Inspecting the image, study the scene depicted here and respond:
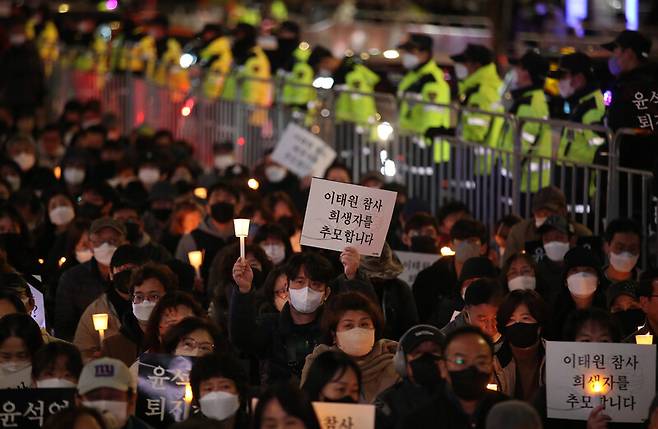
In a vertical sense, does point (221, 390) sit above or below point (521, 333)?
below

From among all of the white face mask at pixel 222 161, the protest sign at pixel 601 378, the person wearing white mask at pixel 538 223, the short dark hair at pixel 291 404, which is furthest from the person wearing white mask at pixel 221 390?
the white face mask at pixel 222 161

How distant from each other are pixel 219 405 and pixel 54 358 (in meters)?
1.05

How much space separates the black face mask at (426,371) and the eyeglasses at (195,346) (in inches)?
51.2

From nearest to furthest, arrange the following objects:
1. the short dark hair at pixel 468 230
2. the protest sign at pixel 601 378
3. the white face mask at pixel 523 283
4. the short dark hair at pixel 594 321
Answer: the protest sign at pixel 601 378, the short dark hair at pixel 594 321, the white face mask at pixel 523 283, the short dark hair at pixel 468 230

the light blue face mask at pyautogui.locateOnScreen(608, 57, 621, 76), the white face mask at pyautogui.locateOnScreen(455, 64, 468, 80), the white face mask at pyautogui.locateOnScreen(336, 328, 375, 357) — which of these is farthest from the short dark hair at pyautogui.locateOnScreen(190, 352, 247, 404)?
the white face mask at pyautogui.locateOnScreen(455, 64, 468, 80)

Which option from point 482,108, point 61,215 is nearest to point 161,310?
point 61,215

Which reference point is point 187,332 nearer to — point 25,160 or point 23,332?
point 23,332

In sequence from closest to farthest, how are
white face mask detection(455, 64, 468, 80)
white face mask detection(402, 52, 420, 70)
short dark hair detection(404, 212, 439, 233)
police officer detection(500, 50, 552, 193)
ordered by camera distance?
short dark hair detection(404, 212, 439, 233)
police officer detection(500, 50, 552, 193)
white face mask detection(455, 64, 468, 80)
white face mask detection(402, 52, 420, 70)

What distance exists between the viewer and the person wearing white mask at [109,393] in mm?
9111

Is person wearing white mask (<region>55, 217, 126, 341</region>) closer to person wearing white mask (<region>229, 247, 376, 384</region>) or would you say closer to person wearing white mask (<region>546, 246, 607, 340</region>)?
person wearing white mask (<region>229, 247, 376, 384</region>)

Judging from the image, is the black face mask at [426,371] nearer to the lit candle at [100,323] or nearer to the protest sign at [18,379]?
the protest sign at [18,379]

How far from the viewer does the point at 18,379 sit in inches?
394

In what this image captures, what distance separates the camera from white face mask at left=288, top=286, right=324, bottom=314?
36.8 ft

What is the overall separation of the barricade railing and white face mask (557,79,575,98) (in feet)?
2.15
